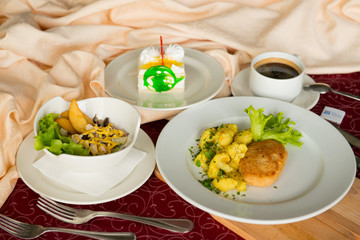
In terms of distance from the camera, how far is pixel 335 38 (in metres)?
1.73

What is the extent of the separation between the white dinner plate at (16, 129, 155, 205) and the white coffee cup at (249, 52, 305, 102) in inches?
18.1

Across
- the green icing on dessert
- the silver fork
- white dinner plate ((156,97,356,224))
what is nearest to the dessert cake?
the green icing on dessert

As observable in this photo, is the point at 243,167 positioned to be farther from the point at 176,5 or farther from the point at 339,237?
the point at 176,5

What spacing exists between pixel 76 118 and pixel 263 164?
55 cm

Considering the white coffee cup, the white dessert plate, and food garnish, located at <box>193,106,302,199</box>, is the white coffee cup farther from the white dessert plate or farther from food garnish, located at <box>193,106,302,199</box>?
food garnish, located at <box>193,106,302,199</box>

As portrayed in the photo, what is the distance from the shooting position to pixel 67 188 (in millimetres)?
1098

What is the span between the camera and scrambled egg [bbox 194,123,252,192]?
42.5 inches

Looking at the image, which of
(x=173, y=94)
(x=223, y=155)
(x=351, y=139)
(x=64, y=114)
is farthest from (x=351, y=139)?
(x=64, y=114)

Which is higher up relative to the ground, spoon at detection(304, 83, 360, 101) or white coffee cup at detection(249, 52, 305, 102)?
white coffee cup at detection(249, 52, 305, 102)

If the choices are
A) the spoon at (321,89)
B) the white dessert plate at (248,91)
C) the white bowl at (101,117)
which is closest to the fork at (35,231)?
the white bowl at (101,117)

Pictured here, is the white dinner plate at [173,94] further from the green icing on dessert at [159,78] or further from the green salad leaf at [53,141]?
the green salad leaf at [53,141]

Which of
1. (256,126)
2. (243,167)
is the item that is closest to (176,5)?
(256,126)

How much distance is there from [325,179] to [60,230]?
708 mm

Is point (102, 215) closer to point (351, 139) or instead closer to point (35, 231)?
point (35, 231)
